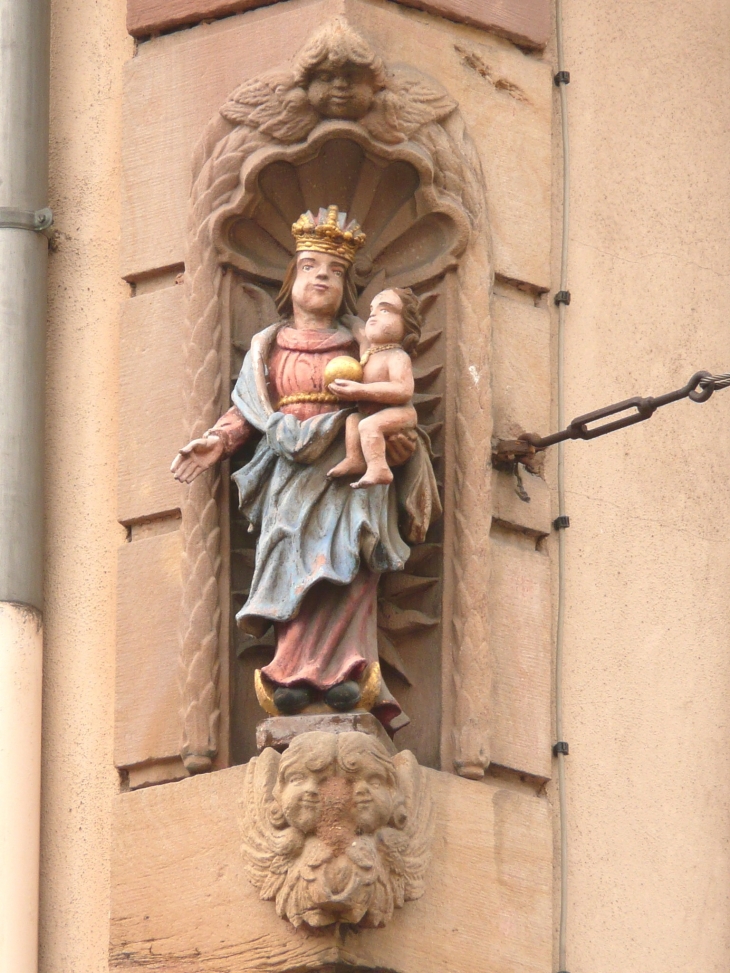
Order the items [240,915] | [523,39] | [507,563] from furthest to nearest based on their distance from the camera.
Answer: [523,39]
[507,563]
[240,915]

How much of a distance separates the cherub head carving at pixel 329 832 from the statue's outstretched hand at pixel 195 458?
2.22 ft

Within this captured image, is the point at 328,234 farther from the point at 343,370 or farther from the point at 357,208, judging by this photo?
the point at 343,370

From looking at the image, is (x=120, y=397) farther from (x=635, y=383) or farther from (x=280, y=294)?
(x=635, y=383)

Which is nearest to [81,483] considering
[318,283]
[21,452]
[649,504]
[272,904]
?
[21,452]

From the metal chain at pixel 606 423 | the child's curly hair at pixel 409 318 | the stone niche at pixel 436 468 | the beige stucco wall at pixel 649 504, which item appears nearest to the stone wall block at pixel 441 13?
the stone niche at pixel 436 468

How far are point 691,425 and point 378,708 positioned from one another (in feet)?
4.16

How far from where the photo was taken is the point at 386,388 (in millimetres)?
6551

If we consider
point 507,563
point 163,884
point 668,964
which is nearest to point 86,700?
point 163,884

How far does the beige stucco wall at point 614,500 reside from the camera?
6.78m

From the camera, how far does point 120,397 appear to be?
7.01 metres

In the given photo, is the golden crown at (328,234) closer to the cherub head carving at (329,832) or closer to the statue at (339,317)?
the statue at (339,317)

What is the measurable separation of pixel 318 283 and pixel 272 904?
1418mm

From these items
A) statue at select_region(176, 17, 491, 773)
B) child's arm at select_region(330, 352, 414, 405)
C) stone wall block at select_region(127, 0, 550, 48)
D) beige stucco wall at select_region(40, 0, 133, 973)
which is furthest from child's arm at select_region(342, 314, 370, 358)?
stone wall block at select_region(127, 0, 550, 48)

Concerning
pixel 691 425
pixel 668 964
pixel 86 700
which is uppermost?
pixel 691 425
